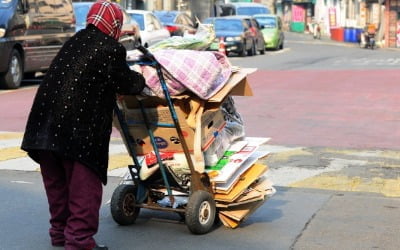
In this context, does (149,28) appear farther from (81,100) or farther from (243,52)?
(81,100)

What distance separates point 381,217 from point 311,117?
21.4 feet

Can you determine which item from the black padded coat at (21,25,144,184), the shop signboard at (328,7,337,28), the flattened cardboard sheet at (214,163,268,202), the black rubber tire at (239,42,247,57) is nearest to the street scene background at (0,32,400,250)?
the flattened cardboard sheet at (214,163,268,202)

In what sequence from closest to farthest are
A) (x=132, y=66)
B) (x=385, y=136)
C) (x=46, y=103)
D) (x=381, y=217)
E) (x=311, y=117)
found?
(x=46, y=103)
(x=132, y=66)
(x=381, y=217)
(x=385, y=136)
(x=311, y=117)

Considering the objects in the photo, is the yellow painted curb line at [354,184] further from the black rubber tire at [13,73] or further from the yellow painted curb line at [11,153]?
the black rubber tire at [13,73]

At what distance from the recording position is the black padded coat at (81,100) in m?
5.52

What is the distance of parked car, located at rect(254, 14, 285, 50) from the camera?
3925 centimetres

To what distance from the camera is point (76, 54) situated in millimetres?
5590

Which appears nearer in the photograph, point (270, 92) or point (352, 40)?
point (270, 92)

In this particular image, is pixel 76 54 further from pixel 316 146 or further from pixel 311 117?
pixel 311 117

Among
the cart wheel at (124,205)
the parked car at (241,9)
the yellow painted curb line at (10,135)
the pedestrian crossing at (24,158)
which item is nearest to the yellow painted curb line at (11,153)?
the pedestrian crossing at (24,158)

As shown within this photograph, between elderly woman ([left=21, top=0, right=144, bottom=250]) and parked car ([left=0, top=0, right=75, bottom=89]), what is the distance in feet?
38.1

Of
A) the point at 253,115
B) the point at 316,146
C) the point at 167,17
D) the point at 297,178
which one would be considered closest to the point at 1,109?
the point at 253,115

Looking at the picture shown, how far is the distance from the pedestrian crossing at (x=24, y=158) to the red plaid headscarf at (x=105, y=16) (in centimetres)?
336

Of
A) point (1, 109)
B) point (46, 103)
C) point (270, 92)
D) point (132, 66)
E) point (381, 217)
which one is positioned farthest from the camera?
point (270, 92)
